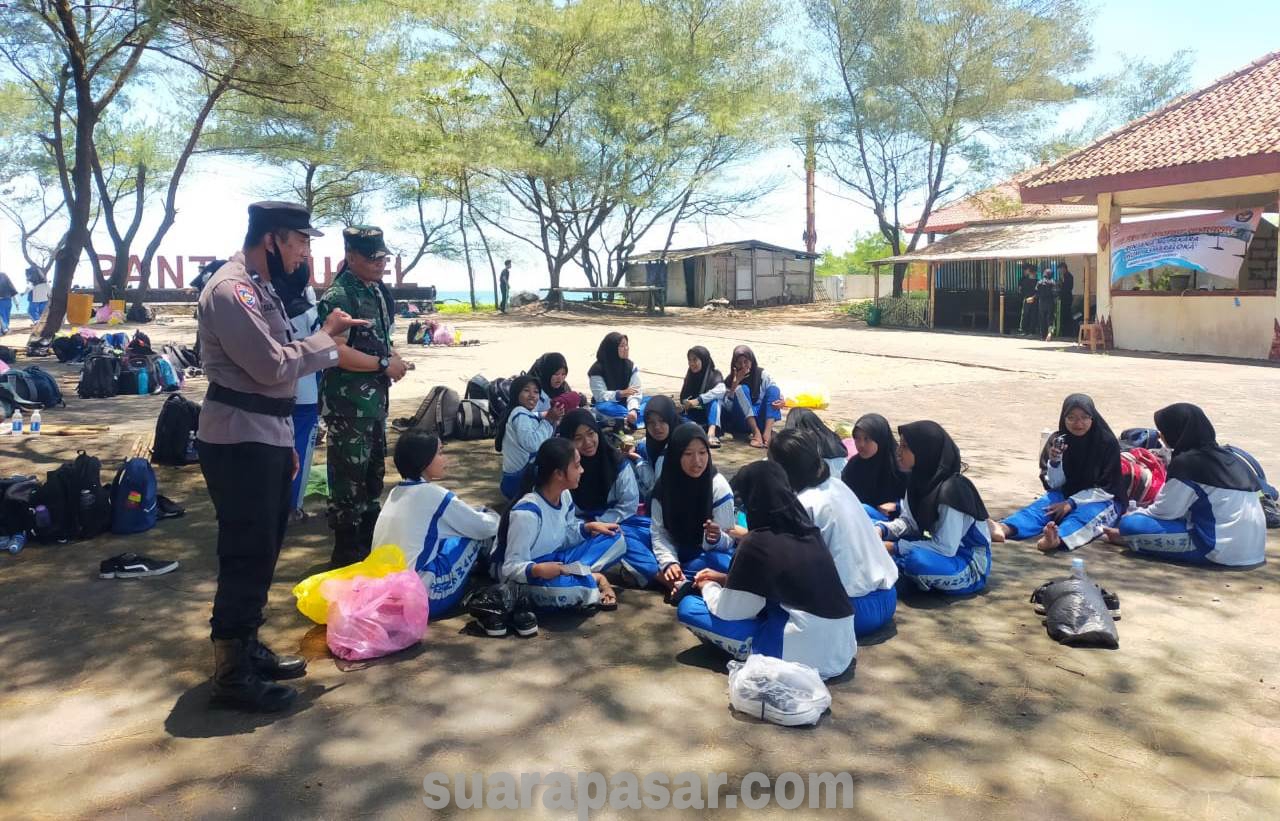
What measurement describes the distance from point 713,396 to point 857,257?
185 ft

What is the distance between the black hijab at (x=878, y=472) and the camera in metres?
5.23

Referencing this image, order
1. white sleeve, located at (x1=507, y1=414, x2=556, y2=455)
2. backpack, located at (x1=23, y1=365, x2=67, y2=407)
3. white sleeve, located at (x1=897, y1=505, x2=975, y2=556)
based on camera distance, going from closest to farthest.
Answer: white sleeve, located at (x1=897, y1=505, x2=975, y2=556), white sleeve, located at (x1=507, y1=414, x2=556, y2=455), backpack, located at (x1=23, y1=365, x2=67, y2=407)

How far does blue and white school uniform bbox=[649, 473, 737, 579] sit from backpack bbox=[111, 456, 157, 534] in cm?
298

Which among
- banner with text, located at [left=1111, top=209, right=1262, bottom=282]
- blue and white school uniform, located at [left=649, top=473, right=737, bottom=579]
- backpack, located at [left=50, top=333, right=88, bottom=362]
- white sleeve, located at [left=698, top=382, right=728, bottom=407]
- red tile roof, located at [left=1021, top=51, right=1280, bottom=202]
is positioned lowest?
blue and white school uniform, located at [left=649, top=473, right=737, bottom=579]

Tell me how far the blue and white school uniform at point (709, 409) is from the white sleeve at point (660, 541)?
3.90 m

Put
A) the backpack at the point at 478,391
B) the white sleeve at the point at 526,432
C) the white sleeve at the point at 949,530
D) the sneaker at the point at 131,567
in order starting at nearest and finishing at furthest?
1. the white sleeve at the point at 949,530
2. the sneaker at the point at 131,567
3. the white sleeve at the point at 526,432
4. the backpack at the point at 478,391

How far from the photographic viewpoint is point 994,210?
27953mm

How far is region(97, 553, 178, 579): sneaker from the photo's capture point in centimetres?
459

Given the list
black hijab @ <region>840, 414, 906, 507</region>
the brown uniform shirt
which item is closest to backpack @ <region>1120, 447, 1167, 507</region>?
black hijab @ <region>840, 414, 906, 507</region>

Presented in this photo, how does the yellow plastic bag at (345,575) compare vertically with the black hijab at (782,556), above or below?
below

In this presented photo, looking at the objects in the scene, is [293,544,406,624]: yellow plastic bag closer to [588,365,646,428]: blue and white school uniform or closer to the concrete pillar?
[588,365,646,428]: blue and white school uniform

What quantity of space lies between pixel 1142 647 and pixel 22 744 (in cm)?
400

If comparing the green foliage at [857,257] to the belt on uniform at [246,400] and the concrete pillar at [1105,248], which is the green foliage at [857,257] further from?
the belt on uniform at [246,400]

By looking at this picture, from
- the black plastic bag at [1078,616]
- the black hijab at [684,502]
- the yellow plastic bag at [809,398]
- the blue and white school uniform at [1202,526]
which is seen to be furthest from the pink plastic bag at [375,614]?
the yellow plastic bag at [809,398]
